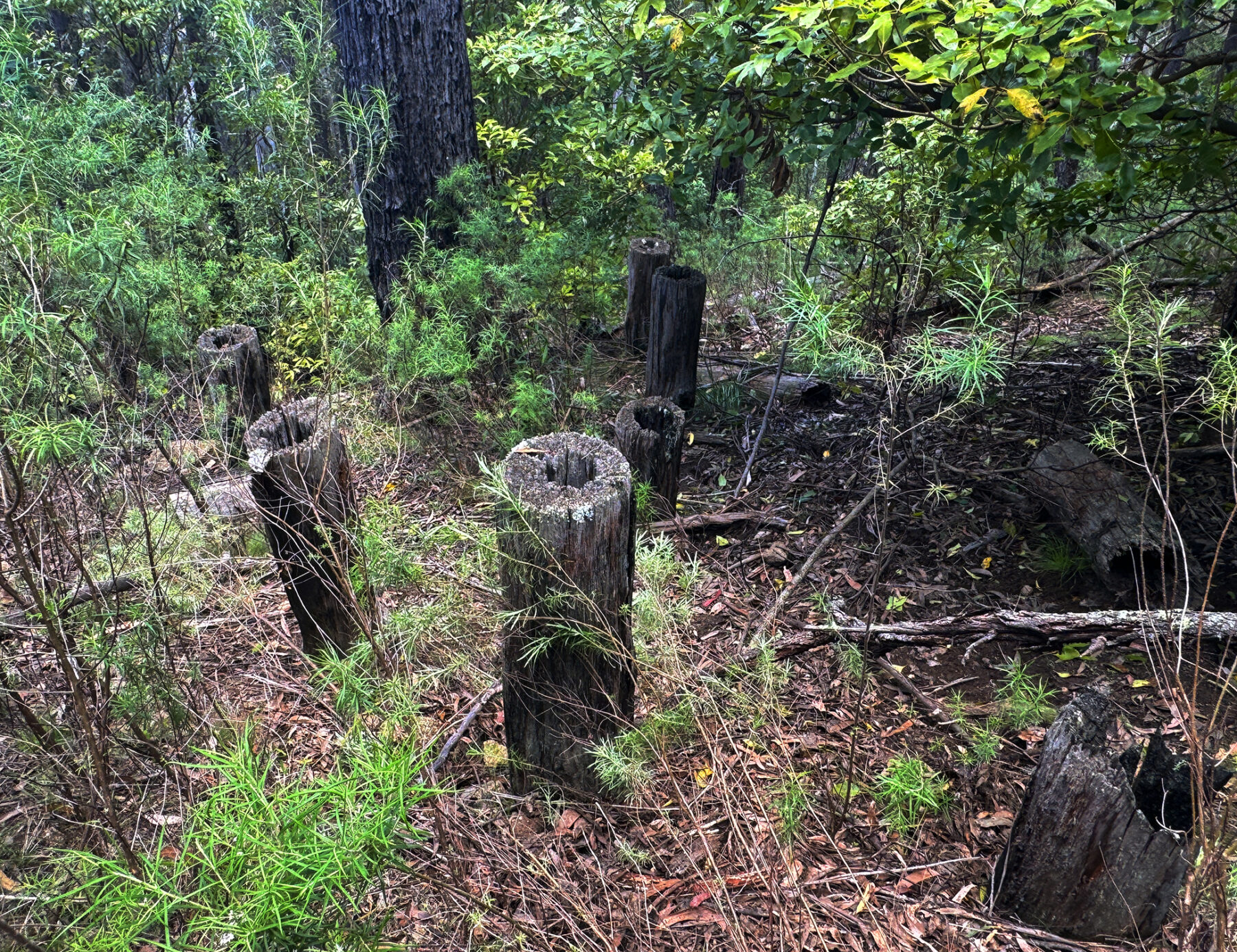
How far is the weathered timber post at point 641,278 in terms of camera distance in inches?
243

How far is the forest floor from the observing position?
233 centimetres

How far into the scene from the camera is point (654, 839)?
2.60 metres

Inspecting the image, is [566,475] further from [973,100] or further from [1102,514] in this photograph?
[1102,514]

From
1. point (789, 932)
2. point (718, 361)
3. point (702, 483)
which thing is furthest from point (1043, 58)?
point (718, 361)

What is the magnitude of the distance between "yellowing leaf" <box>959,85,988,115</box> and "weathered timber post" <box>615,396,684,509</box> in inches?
78.5

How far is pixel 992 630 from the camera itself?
335 centimetres

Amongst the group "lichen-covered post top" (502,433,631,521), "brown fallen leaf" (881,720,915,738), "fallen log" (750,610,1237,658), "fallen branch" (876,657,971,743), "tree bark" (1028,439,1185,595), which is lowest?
"brown fallen leaf" (881,720,915,738)

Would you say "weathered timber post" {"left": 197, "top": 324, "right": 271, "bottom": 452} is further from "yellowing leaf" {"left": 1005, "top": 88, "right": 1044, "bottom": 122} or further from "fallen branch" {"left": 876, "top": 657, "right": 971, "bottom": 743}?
"yellowing leaf" {"left": 1005, "top": 88, "right": 1044, "bottom": 122}

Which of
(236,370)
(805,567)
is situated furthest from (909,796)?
→ (236,370)

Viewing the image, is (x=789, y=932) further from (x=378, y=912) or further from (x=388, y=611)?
(x=388, y=611)

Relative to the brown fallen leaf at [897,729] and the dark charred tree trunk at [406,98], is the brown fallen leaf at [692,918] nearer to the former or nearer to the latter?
the brown fallen leaf at [897,729]

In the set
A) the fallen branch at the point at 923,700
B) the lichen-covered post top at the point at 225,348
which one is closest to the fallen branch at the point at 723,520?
the fallen branch at the point at 923,700

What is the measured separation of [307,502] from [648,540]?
5.33 ft

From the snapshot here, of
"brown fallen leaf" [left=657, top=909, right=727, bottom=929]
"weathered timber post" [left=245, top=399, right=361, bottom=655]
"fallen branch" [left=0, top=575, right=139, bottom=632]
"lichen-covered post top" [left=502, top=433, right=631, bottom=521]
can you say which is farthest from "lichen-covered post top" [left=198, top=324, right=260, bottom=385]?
"brown fallen leaf" [left=657, top=909, right=727, bottom=929]
